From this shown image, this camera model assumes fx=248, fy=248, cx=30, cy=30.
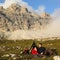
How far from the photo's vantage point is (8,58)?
29406 millimetres

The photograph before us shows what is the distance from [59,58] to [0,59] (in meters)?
6.86

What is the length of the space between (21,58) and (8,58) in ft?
5.86

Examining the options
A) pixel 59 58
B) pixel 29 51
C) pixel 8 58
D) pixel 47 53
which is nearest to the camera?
pixel 59 58

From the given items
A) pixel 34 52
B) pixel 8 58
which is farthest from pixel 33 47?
pixel 8 58

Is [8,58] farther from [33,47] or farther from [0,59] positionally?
[33,47]

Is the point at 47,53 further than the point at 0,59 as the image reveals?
Yes

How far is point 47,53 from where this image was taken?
34688mm

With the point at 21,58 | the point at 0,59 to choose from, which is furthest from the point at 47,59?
the point at 0,59

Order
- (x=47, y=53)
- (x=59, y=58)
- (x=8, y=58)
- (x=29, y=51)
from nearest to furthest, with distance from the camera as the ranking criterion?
1. (x=59, y=58)
2. (x=8, y=58)
3. (x=47, y=53)
4. (x=29, y=51)

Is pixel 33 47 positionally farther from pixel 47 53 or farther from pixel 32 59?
pixel 32 59

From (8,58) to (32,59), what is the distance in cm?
321

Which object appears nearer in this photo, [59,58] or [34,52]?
[59,58]

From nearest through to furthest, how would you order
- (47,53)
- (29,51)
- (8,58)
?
(8,58), (47,53), (29,51)

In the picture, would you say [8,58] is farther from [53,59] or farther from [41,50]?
[41,50]
